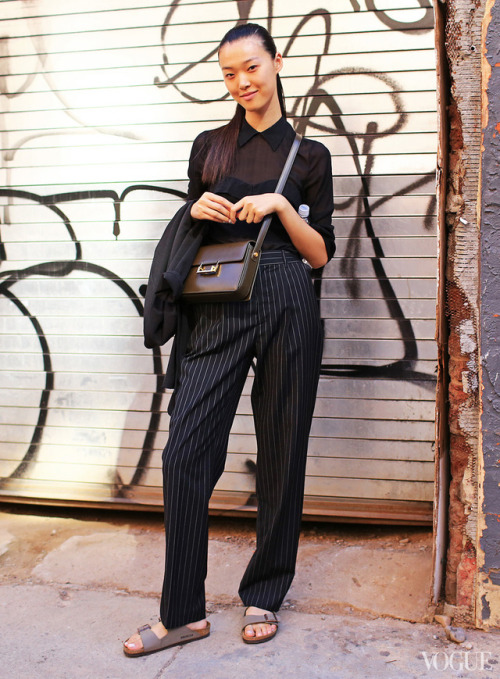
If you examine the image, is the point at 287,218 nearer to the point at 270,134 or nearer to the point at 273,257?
the point at 273,257

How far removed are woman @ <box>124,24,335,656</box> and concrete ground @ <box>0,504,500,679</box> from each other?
0.12 meters

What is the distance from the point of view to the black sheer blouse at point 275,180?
7.75 feet

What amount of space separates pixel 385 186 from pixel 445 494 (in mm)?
1442

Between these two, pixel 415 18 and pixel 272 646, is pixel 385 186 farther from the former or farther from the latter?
pixel 272 646

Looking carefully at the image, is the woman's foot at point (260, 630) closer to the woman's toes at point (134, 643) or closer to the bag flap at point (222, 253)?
the woman's toes at point (134, 643)

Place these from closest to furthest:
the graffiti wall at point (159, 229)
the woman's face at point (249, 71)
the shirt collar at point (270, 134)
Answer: the woman's face at point (249, 71) < the shirt collar at point (270, 134) < the graffiti wall at point (159, 229)

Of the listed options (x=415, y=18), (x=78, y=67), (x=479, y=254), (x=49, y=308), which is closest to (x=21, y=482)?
(x=49, y=308)

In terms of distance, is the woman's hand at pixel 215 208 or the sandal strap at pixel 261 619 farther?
the sandal strap at pixel 261 619

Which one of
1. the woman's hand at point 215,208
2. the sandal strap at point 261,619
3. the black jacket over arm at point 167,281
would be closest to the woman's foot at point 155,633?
the sandal strap at point 261,619

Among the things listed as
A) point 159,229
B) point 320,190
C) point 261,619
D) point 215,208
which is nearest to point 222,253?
point 215,208

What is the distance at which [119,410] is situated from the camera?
3.45 m

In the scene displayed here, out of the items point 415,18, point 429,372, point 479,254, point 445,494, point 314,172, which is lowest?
point 445,494

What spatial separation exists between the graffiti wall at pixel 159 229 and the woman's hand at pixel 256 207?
0.99 m

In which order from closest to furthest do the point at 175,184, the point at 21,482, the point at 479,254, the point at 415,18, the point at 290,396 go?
the point at 479,254 → the point at 290,396 → the point at 415,18 → the point at 175,184 → the point at 21,482
